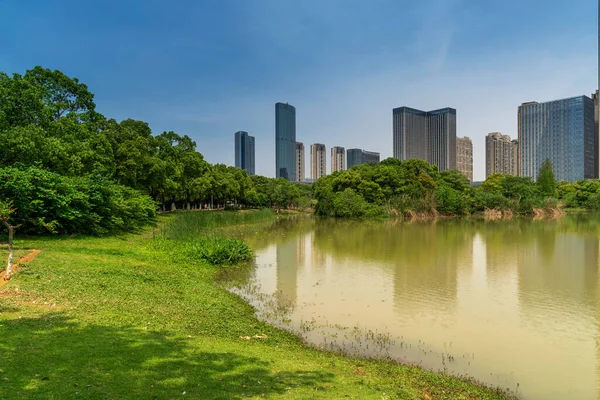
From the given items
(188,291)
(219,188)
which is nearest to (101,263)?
(188,291)

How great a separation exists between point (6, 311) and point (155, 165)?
25694 mm

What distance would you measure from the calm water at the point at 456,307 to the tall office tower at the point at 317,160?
518 ft

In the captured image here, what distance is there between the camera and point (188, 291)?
11.1 metres

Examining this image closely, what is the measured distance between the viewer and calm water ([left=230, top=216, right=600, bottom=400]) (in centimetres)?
752

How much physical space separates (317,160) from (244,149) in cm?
3801

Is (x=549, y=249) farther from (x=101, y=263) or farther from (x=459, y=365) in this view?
(x=101, y=263)

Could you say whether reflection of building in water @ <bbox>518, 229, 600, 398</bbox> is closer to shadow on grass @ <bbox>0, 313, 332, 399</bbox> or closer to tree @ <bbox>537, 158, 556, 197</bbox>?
shadow on grass @ <bbox>0, 313, 332, 399</bbox>

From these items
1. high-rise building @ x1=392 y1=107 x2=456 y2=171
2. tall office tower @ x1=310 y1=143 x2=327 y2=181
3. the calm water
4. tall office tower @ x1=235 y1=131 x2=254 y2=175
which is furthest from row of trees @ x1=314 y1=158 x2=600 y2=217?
tall office tower @ x1=235 y1=131 x2=254 y2=175

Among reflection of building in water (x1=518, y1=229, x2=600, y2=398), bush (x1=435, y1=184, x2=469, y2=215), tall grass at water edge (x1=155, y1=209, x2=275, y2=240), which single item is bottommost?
reflection of building in water (x1=518, y1=229, x2=600, y2=398)

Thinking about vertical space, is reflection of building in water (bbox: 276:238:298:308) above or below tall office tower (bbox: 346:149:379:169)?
below

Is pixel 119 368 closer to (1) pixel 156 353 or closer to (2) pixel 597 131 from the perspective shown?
(1) pixel 156 353

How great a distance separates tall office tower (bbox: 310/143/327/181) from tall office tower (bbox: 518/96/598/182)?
259 feet

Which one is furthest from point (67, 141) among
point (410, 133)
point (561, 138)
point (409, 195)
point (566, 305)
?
point (561, 138)

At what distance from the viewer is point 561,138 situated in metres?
127
